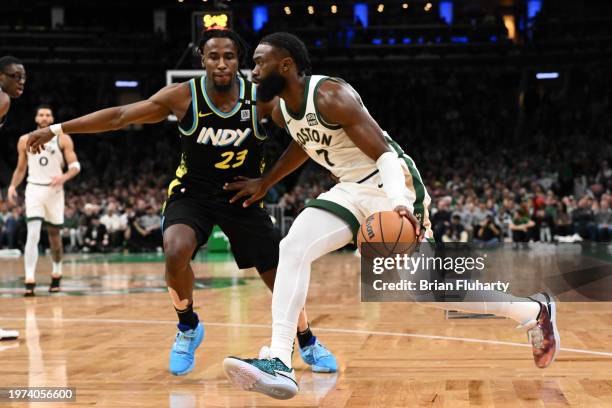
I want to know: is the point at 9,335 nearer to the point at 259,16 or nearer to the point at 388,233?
the point at 388,233

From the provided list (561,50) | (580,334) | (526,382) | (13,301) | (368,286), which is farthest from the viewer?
(561,50)

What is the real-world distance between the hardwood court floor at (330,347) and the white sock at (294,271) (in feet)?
1.11

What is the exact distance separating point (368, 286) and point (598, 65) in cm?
2057

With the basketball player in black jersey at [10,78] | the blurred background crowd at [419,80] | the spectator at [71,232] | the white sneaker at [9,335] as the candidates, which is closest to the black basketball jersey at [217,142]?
the basketball player in black jersey at [10,78]

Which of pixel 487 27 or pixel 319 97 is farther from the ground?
pixel 487 27

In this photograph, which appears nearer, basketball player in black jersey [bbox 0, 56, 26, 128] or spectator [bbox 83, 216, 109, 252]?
basketball player in black jersey [bbox 0, 56, 26, 128]

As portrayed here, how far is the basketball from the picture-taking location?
402cm

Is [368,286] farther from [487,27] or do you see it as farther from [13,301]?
[487,27]

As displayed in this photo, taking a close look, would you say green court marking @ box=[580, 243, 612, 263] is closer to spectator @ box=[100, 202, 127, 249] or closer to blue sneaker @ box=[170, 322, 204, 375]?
blue sneaker @ box=[170, 322, 204, 375]

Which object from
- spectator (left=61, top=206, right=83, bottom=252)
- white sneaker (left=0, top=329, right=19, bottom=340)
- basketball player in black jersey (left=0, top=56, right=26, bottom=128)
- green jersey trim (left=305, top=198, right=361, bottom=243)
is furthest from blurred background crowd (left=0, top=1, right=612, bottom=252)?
green jersey trim (left=305, top=198, right=361, bottom=243)

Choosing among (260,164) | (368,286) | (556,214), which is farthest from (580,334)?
(556,214)

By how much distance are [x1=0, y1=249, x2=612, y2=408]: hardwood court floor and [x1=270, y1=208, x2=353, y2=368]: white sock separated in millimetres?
339

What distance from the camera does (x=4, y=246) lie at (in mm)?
20375

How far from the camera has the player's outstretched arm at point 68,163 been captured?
31.6 feet
